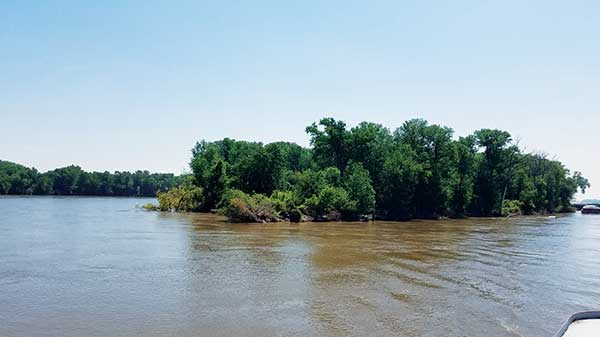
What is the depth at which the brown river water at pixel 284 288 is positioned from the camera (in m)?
12.4

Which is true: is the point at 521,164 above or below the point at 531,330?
above

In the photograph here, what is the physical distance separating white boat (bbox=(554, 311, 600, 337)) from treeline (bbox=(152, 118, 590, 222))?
4559 centimetres

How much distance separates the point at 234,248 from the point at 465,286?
45.6 ft

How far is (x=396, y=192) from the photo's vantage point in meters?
65.0

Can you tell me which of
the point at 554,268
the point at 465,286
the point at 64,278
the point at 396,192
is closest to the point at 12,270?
the point at 64,278

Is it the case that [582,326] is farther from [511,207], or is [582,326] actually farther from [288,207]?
[511,207]

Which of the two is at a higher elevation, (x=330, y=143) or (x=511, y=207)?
(x=330, y=143)

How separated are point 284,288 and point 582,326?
1248 centimetres

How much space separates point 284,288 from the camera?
1684cm

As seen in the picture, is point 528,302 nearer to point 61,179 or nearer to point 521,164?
point 521,164

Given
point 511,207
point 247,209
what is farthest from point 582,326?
point 511,207

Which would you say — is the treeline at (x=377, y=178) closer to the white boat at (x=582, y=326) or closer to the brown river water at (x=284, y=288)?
the brown river water at (x=284, y=288)

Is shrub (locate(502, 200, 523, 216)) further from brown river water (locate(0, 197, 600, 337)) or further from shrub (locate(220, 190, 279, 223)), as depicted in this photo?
brown river water (locate(0, 197, 600, 337))

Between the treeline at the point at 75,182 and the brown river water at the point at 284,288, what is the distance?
111 meters
